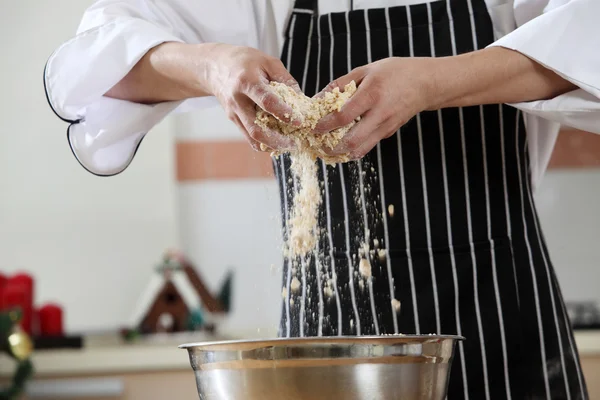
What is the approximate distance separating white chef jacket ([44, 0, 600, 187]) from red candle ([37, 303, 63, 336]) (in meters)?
1.34

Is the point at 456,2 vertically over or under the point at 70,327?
over

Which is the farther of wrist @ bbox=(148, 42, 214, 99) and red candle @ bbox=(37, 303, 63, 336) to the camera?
red candle @ bbox=(37, 303, 63, 336)

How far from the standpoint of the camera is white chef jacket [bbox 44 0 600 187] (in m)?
0.83

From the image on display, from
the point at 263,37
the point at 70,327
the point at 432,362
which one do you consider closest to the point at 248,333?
the point at 70,327

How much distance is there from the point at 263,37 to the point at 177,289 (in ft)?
4.61

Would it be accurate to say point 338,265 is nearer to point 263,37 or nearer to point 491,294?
point 491,294

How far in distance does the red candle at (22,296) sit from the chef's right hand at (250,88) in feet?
4.95

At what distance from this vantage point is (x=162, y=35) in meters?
0.93

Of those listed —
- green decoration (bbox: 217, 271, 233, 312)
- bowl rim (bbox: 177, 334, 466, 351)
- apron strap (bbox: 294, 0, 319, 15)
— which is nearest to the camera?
bowl rim (bbox: 177, 334, 466, 351)

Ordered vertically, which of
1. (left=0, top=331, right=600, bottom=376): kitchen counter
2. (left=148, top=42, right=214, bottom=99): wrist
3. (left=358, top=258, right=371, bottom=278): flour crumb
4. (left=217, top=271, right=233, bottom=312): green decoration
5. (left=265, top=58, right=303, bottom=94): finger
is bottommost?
(left=0, top=331, right=600, bottom=376): kitchen counter

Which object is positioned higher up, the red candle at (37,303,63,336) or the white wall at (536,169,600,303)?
the white wall at (536,169,600,303)

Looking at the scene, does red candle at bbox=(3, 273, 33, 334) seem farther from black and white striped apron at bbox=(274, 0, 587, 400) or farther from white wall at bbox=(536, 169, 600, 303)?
white wall at bbox=(536, 169, 600, 303)

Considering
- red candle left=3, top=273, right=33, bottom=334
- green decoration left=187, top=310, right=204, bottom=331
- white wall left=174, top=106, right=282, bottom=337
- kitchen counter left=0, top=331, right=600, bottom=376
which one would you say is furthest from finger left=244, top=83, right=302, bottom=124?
white wall left=174, top=106, right=282, bottom=337

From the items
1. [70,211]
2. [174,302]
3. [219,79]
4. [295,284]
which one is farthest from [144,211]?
[219,79]
